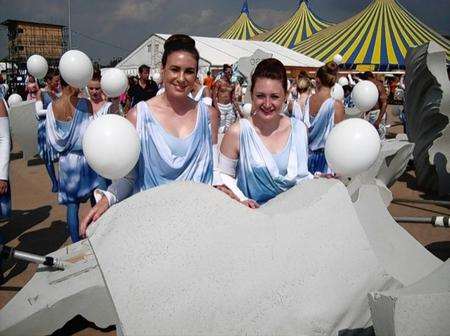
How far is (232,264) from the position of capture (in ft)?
4.98

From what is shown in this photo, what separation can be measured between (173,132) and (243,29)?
48240 mm

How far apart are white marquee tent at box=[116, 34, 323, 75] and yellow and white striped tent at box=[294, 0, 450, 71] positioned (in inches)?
88.9

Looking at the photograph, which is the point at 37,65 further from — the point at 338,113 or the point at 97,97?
the point at 338,113

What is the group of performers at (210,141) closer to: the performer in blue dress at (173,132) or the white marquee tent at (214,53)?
the performer in blue dress at (173,132)

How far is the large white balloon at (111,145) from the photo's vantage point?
1922 mm

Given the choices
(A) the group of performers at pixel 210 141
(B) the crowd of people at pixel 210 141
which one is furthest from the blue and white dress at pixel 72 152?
(A) the group of performers at pixel 210 141

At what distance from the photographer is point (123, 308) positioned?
141cm

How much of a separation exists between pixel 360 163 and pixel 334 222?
59 centimetres

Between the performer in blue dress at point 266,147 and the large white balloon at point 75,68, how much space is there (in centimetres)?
193

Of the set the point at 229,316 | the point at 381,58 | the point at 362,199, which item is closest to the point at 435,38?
the point at 381,58

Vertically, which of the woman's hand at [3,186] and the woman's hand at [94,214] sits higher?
the woman's hand at [94,214]

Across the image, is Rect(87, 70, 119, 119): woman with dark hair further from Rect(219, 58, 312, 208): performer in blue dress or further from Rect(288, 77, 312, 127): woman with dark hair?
Rect(219, 58, 312, 208): performer in blue dress

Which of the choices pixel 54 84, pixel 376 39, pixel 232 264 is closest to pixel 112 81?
pixel 54 84

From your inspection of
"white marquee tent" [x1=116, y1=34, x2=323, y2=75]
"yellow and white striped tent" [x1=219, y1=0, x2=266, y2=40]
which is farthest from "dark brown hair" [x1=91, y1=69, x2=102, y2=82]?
"yellow and white striped tent" [x1=219, y1=0, x2=266, y2=40]
